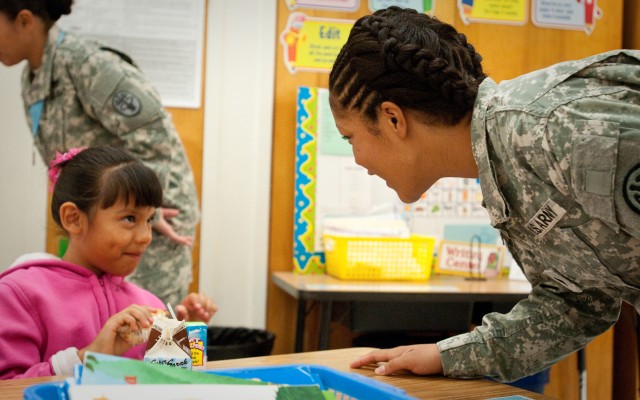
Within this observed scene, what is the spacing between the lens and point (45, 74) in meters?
2.10

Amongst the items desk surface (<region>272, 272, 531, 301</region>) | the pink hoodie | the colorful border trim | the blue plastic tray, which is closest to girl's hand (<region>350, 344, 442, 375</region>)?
the blue plastic tray

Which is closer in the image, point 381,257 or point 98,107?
point 98,107

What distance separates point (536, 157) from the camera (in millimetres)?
1016

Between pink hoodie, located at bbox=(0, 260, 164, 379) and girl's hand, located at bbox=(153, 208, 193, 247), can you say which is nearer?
pink hoodie, located at bbox=(0, 260, 164, 379)

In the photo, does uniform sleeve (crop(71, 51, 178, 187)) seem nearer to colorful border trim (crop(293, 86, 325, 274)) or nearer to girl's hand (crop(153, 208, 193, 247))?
girl's hand (crop(153, 208, 193, 247))

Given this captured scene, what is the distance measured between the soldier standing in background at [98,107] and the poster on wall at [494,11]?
193 cm

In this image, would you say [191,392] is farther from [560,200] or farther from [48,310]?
[48,310]

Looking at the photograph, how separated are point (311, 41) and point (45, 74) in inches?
60.4

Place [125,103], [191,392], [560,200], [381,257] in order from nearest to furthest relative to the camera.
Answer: [191,392]
[560,200]
[125,103]
[381,257]

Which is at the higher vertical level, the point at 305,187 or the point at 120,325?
the point at 305,187

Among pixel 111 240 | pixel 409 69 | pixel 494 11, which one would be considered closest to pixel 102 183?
pixel 111 240

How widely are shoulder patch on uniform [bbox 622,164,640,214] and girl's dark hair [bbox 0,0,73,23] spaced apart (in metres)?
1.72

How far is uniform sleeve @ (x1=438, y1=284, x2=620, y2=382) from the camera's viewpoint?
4.14 feet

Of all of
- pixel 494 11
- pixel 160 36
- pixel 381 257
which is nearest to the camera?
pixel 381 257
